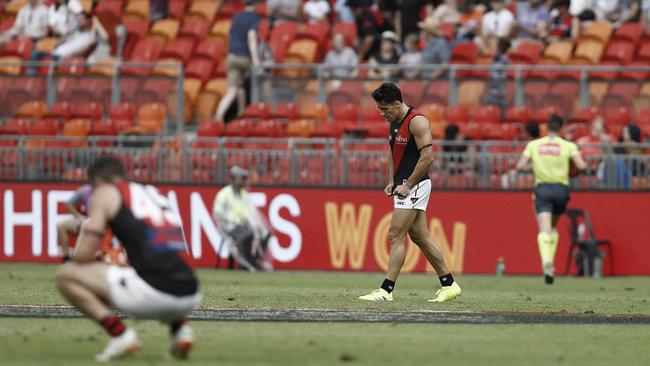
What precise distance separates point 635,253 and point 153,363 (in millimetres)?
16068

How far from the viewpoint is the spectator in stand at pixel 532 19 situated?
29984 millimetres

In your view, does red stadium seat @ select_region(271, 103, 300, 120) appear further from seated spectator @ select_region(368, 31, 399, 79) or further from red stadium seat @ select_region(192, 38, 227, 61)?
red stadium seat @ select_region(192, 38, 227, 61)

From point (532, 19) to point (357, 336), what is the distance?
19.1 meters

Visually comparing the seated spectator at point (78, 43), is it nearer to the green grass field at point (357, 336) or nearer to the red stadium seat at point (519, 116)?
the red stadium seat at point (519, 116)

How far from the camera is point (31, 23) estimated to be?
32969 millimetres

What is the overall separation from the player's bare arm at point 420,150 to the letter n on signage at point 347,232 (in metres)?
9.45

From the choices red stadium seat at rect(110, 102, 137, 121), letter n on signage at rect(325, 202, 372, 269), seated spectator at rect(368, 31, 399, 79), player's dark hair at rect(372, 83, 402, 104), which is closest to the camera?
player's dark hair at rect(372, 83, 402, 104)

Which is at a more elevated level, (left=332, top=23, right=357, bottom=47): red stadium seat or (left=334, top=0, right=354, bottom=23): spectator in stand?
(left=334, top=0, right=354, bottom=23): spectator in stand

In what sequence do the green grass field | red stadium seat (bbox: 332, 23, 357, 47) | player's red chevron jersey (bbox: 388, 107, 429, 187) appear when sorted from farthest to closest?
red stadium seat (bbox: 332, 23, 357, 47) < player's red chevron jersey (bbox: 388, 107, 429, 187) < the green grass field

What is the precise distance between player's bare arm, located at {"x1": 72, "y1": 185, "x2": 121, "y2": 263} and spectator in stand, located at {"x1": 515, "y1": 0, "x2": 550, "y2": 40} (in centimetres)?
2062

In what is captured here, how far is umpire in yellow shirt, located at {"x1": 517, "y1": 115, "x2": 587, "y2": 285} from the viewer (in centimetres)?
2155

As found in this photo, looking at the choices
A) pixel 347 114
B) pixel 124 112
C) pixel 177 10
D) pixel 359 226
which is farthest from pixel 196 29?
pixel 359 226

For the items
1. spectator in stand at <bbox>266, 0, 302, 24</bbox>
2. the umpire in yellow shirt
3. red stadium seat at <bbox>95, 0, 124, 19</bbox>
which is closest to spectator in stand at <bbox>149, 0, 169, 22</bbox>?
red stadium seat at <bbox>95, 0, 124, 19</bbox>

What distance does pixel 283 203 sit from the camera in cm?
2573
